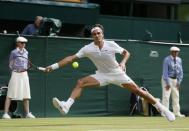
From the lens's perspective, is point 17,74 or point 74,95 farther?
point 17,74

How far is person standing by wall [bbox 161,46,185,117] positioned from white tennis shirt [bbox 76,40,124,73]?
6.55 metres

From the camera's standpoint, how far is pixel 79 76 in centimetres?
2044

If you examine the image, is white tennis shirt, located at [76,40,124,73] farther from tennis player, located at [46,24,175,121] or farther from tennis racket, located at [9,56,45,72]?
tennis racket, located at [9,56,45,72]

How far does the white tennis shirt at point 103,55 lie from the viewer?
47.6 ft

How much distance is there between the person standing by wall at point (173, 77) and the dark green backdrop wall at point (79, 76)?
1.97 ft

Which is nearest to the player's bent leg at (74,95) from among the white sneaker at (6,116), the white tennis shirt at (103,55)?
the white tennis shirt at (103,55)

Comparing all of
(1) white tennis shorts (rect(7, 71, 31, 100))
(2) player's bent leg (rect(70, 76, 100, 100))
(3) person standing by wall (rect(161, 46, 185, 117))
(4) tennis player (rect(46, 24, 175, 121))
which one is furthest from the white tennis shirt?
(3) person standing by wall (rect(161, 46, 185, 117))

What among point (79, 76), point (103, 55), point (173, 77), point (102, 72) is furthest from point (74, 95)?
point (173, 77)

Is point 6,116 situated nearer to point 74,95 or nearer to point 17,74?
point 17,74

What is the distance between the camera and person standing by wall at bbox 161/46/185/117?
21.1 metres

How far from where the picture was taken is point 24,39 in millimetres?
18656

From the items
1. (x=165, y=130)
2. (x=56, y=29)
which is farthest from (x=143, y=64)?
(x=165, y=130)

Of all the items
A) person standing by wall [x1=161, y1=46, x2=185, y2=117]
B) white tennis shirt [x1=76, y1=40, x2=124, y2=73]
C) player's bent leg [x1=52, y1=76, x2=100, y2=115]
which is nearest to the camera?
player's bent leg [x1=52, y1=76, x2=100, y2=115]

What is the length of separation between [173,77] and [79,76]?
9.09 ft
